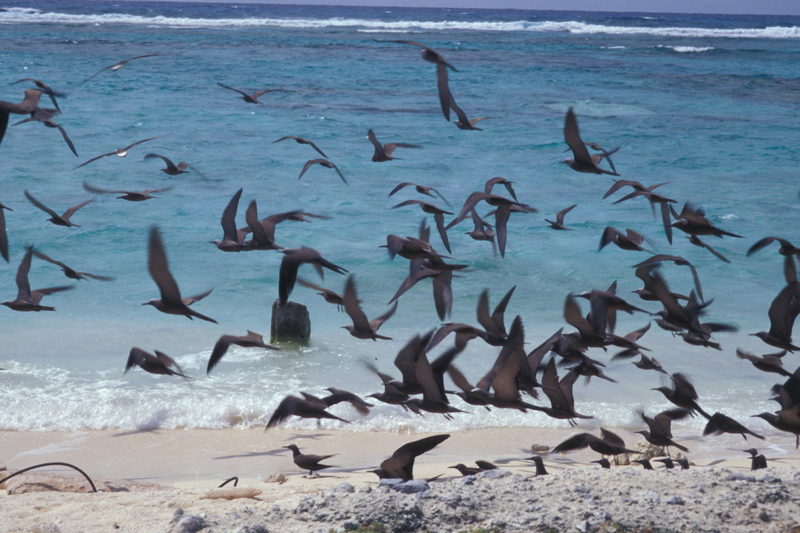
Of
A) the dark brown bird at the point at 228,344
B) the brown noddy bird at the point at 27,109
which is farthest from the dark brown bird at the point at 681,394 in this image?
the brown noddy bird at the point at 27,109

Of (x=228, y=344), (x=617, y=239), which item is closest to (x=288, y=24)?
(x=617, y=239)

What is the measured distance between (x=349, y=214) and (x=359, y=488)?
410 inches

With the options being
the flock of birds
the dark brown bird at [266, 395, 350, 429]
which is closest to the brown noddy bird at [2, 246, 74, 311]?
the flock of birds

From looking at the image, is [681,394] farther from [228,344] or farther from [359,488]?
[228,344]

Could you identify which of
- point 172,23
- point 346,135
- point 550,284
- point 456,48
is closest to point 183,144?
point 346,135

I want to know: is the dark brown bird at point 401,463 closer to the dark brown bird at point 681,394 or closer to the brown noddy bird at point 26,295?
the dark brown bird at point 681,394

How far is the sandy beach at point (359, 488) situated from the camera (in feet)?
10.7

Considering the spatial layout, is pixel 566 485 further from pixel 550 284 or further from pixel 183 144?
pixel 183 144

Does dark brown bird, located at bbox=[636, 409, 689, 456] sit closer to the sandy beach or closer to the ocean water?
the sandy beach

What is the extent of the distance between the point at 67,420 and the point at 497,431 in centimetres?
377

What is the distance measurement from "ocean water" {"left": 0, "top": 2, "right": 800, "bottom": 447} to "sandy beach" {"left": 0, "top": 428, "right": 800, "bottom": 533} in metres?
0.40

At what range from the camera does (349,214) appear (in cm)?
1446

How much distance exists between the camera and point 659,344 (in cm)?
818

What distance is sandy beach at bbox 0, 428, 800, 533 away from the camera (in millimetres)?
3260
